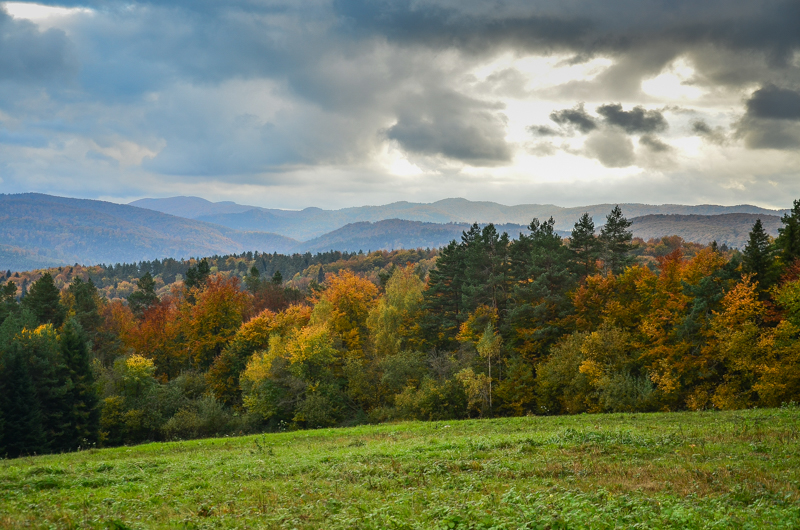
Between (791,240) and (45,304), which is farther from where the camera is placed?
(45,304)

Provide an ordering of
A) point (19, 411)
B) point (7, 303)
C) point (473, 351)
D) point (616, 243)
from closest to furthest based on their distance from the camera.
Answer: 1. point (19, 411)
2. point (473, 351)
3. point (616, 243)
4. point (7, 303)

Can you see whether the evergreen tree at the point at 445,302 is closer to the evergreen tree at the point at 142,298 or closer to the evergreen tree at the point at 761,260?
the evergreen tree at the point at 761,260

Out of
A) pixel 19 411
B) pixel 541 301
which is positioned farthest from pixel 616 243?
pixel 19 411

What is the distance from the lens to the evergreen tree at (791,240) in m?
38.8

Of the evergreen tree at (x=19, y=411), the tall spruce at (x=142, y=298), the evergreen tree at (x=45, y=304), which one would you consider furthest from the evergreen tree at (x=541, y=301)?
the tall spruce at (x=142, y=298)

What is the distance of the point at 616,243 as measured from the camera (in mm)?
55719

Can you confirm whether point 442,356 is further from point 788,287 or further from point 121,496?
A: point 121,496

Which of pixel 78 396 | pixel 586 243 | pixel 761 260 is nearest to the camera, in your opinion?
pixel 761 260

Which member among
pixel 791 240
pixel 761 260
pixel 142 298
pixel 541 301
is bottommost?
pixel 142 298

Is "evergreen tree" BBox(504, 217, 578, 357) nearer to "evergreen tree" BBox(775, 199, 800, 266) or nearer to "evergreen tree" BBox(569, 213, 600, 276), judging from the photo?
"evergreen tree" BBox(569, 213, 600, 276)

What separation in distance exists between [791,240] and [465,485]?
40.7 m

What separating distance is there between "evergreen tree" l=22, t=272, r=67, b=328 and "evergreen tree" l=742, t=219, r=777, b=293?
88826 millimetres

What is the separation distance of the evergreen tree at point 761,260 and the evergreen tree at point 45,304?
88.8 metres

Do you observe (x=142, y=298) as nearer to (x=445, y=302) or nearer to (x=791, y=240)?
(x=445, y=302)
